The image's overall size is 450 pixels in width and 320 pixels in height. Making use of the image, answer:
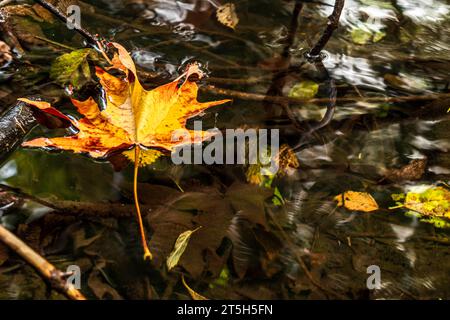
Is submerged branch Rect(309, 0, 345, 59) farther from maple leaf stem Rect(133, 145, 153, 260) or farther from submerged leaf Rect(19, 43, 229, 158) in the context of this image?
maple leaf stem Rect(133, 145, 153, 260)

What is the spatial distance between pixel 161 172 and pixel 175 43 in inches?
34.4

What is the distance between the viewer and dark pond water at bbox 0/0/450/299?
3.84ft

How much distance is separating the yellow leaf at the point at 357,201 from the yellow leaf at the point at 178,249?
0.50 meters

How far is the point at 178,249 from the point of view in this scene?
3.89ft

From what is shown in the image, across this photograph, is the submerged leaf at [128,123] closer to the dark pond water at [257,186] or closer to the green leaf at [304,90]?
the dark pond water at [257,186]

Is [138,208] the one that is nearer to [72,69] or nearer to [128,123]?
[128,123]

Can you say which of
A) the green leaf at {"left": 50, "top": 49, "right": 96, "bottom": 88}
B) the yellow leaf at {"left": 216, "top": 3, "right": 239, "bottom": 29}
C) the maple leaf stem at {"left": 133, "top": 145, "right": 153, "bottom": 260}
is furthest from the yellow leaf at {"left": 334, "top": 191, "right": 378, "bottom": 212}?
the yellow leaf at {"left": 216, "top": 3, "right": 239, "bottom": 29}

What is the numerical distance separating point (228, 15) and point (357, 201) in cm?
129

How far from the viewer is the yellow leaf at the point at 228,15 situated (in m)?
2.20

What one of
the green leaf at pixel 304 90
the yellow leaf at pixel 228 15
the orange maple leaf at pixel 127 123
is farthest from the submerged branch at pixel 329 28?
the orange maple leaf at pixel 127 123

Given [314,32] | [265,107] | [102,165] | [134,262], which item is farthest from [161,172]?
[314,32]

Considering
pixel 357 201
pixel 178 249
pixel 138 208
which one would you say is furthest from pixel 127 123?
pixel 357 201

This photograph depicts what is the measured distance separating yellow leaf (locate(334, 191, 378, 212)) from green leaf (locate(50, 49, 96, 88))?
3.41 ft
